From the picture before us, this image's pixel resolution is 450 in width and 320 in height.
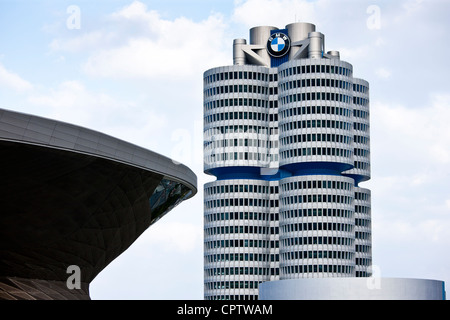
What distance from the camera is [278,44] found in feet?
620

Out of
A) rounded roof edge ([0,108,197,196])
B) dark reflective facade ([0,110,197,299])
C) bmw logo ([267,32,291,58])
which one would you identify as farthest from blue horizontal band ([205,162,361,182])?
rounded roof edge ([0,108,197,196])

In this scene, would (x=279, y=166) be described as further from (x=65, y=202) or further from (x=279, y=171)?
(x=65, y=202)

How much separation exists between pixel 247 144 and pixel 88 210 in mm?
128729

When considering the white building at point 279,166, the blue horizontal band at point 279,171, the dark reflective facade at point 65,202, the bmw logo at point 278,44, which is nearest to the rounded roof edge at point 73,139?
the dark reflective facade at point 65,202

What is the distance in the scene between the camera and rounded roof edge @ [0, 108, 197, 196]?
139 feet

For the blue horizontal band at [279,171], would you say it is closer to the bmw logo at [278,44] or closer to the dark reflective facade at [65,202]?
the bmw logo at [278,44]

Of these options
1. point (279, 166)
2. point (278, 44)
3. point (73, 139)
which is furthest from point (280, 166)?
point (73, 139)

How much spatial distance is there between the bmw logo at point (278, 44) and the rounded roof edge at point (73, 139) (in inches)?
5325

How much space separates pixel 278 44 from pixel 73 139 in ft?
480

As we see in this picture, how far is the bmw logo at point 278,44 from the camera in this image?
18775cm

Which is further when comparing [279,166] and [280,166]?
[279,166]

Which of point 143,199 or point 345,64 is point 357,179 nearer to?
point 345,64
